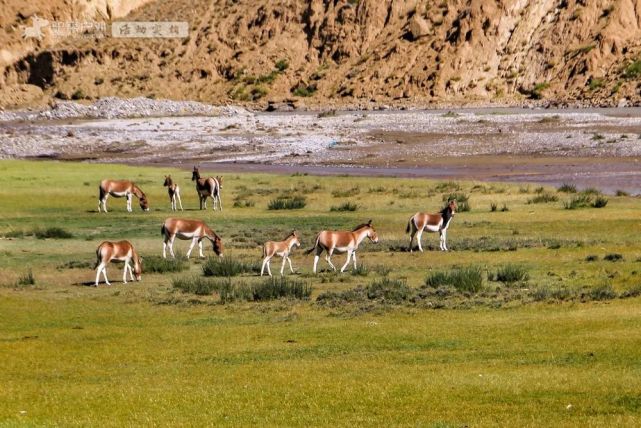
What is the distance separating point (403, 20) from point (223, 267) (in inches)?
3264

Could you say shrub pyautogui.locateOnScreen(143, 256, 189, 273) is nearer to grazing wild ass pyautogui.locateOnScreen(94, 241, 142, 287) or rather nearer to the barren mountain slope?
grazing wild ass pyautogui.locateOnScreen(94, 241, 142, 287)

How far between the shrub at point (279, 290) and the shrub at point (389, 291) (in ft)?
3.52

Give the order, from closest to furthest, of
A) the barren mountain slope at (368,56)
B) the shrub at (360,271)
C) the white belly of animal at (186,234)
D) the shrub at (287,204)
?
1. the shrub at (360,271)
2. the white belly of animal at (186,234)
3. the shrub at (287,204)
4. the barren mountain slope at (368,56)

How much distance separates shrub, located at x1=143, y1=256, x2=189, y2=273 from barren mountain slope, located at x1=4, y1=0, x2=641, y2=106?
204 ft

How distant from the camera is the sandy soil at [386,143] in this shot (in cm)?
4943

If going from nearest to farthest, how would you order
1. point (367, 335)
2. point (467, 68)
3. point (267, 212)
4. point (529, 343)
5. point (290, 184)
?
1. point (529, 343)
2. point (367, 335)
3. point (267, 212)
4. point (290, 184)
5. point (467, 68)

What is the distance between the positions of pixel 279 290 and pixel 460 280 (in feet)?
10.0

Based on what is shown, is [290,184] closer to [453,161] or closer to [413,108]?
[453,161]

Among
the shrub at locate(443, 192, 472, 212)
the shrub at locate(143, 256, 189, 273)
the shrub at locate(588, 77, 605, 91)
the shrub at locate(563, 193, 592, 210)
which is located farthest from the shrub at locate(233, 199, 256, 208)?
the shrub at locate(588, 77, 605, 91)

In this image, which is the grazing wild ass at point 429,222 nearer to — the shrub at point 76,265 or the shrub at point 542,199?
the shrub at point 76,265

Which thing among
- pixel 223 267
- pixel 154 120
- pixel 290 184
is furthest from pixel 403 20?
pixel 223 267

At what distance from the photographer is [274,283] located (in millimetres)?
19422

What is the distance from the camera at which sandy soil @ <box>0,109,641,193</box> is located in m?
49.4

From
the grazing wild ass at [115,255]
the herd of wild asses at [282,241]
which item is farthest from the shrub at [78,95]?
the grazing wild ass at [115,255]
